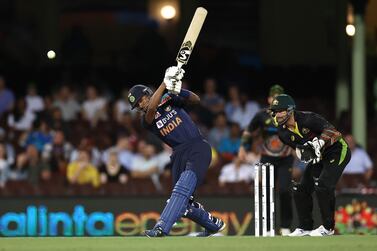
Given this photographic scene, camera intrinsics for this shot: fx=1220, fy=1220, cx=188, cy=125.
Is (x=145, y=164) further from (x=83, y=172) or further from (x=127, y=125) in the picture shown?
(x=127, y=125)

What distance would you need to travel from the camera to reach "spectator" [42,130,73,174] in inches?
722

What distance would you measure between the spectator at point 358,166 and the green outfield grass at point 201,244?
22.2ft

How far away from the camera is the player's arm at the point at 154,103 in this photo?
11.8 metres

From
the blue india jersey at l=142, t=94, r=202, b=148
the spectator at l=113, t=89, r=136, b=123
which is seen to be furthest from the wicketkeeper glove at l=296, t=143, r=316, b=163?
the spectator at l=113, t=89, r=136, b=123

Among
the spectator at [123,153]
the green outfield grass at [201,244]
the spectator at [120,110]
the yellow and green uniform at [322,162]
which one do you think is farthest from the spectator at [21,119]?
the green outfield grass at [201,244]

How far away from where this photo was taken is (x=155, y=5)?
25.9 meters

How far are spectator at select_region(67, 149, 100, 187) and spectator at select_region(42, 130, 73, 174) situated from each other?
451 millimetres

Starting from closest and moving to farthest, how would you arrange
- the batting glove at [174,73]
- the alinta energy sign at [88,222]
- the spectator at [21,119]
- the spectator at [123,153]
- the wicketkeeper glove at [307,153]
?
the batting glove at [174,73] < the wicketkeeper glove at [307,153] < the alinta energy sign at [88,222] < the spectator at [123,153] < the spectator at [21,119]

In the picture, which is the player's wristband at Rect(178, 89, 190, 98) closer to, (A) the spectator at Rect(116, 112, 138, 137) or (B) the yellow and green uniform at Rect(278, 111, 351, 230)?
(B) the yellow and green uniform at Rect(278, 111, 351, 230)

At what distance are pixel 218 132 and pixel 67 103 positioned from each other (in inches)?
107

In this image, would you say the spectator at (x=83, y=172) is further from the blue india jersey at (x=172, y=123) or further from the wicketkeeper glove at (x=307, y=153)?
the wicketkeeper glove at (x=307, y=153)

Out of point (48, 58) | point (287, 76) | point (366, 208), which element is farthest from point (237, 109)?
point (48, 58)

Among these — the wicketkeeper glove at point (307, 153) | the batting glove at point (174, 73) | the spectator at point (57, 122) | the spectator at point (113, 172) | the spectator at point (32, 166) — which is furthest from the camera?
the spectator at point (57, 122)

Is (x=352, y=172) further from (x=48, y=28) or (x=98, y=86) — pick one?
(x=48, y=28)
